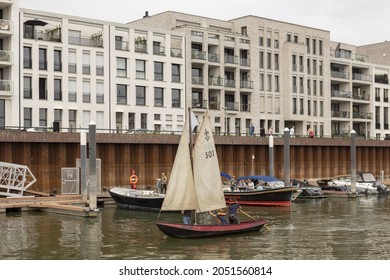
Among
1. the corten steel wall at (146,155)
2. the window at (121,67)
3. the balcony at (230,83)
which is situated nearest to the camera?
the corten steel wall at (146,155)

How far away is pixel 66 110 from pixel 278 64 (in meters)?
35.2

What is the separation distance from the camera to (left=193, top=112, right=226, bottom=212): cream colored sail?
34656 millimetres

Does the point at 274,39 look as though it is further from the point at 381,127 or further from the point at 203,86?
the point at 381,127

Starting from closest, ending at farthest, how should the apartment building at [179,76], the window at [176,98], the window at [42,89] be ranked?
the apartment building at [179,76]
the window at [42,89]
the window at [176,98]

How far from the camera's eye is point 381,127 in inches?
4377

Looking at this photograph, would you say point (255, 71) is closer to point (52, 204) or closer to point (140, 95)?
point (140, 95)

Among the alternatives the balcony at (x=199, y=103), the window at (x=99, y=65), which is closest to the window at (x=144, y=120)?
the window at (x=99, y=65)

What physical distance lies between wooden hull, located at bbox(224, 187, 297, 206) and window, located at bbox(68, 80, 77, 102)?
1010 inches

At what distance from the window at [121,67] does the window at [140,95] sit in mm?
2354

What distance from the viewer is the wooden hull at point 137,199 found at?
48.1m

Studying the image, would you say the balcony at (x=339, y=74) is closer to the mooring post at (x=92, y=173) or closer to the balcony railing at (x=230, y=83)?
the balcony railing at (x=230, y=83)

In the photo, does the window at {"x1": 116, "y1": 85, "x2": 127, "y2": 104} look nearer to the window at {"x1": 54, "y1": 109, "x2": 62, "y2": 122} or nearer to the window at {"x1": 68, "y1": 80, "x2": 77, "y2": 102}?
the window at {"x1": 68, "y1": 80, "x2": 77, "y2": 102}

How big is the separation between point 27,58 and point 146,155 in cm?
1704

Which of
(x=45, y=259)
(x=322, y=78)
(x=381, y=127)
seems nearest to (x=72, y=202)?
(x=45, y=259)
